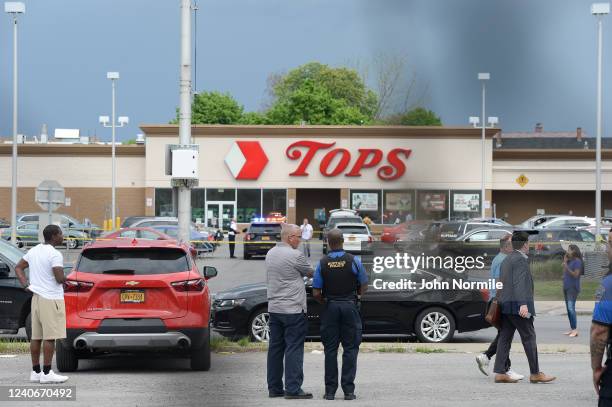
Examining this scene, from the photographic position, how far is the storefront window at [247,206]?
2267 inches

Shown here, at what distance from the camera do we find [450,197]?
471 centimetres

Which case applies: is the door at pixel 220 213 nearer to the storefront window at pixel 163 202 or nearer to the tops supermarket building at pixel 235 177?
the tops supermarket building at pixel 235 177

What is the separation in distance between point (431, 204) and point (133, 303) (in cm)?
846

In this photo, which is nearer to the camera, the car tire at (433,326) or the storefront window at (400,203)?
the storefront window at (400,203)

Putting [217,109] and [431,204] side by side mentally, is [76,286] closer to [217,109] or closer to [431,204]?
[431,204]

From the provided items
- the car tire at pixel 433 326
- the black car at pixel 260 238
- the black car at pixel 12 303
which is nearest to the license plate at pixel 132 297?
the black car at pixel 12 303

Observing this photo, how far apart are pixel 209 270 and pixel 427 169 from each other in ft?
36.1

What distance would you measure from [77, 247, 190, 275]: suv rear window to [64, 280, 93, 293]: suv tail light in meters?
0.21

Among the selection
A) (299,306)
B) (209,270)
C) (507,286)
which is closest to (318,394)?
(299,306)

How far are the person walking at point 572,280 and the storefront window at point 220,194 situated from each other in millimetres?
39024

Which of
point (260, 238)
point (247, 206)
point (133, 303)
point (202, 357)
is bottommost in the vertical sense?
point (202, 357)

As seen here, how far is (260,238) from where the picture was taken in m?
43.0

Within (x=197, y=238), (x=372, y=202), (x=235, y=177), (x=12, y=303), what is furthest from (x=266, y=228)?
(x=372, y=202)

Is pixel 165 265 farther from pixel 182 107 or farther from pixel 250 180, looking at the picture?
pixel 250 180
